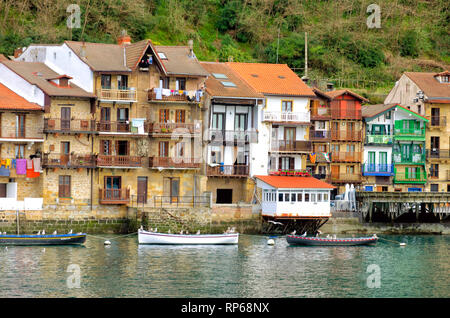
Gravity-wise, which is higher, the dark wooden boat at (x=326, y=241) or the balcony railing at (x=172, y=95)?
the balcony railing at (x=172, y=95)

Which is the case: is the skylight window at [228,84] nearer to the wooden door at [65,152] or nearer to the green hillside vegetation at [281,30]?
the wooden door at [65,152]

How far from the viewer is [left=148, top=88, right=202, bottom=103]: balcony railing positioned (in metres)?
78.6

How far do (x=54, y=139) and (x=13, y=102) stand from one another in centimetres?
410

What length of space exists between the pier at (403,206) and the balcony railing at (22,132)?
26785 mm

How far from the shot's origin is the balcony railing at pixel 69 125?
75.1m

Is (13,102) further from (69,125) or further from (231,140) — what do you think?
(231,140)

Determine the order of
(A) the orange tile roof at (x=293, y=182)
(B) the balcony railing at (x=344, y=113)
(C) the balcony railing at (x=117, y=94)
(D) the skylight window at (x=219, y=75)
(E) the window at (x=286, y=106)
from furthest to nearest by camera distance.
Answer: (B) the balcony railing at (x=344, y=113) < (D) the skylight window at (x=219, y=75) < (E) the window at (x=286, y=106) < (A) the orange tile roof at (x=293, y=182) < (C) the balcony railing at (x=117, y=94)

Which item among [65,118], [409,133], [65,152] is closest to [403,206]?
[409,133]

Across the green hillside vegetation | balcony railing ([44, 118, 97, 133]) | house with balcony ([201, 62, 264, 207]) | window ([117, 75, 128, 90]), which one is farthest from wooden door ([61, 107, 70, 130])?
the green hillside vegetation

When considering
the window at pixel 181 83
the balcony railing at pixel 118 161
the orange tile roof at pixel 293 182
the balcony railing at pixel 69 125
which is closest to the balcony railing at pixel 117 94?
the balcony railing at pixel 69 125

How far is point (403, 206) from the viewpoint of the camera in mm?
84438

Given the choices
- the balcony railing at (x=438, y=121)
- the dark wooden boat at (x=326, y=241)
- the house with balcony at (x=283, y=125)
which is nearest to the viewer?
the dark wooden boat at (x=326, y=241)
